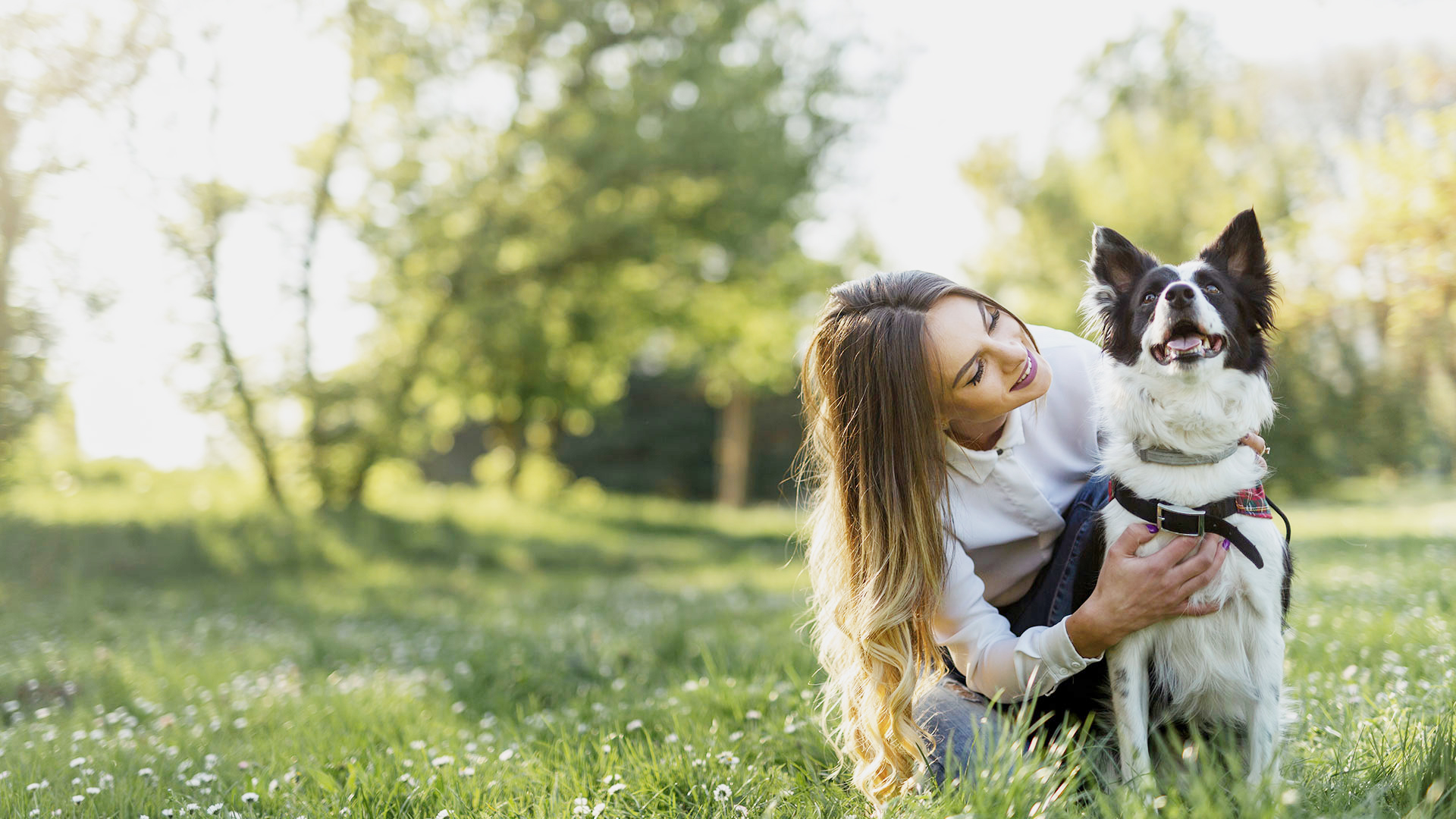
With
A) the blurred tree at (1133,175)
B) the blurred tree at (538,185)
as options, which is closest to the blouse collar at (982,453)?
the blurred tree at (538,185)

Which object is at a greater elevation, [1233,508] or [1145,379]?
[1145,379]

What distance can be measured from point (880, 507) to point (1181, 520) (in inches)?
28.9

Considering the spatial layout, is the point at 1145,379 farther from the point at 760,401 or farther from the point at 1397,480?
the point at 1397,480

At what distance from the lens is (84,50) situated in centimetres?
852

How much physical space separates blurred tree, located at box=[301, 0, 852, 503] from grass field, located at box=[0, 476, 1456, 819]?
3.83m

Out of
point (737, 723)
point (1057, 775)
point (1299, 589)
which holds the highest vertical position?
point (1057, 775)

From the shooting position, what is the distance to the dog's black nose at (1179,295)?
232 centimetres

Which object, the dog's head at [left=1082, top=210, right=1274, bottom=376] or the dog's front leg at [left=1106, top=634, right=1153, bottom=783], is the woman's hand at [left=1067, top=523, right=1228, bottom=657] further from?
the dog's head at [left=1082, top=210, right=1274, bottom=376]

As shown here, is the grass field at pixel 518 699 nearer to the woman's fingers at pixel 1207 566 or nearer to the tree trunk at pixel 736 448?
the woman's fingers at pixel 1207 566

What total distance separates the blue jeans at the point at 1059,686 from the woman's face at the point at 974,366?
1.37 feet

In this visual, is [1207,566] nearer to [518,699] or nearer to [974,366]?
[974,366]

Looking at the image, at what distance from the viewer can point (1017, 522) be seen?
2.74m

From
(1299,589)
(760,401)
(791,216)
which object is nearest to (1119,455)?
(1299,589)

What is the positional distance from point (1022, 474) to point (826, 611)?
2.22 ft
